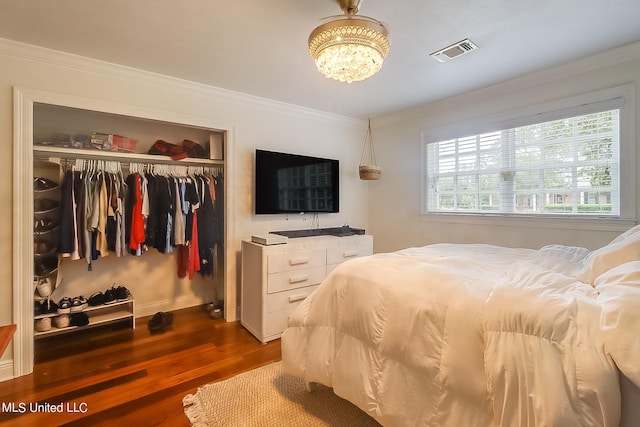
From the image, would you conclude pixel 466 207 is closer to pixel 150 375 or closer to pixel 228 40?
pixel 228 40

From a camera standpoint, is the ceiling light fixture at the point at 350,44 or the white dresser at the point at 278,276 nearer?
the ceiling light fixture at the point at 350,44

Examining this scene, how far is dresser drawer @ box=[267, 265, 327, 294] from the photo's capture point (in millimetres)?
2469

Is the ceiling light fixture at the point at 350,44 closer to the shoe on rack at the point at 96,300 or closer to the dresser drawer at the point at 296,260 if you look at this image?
the dresser drawer at the point at 296,260

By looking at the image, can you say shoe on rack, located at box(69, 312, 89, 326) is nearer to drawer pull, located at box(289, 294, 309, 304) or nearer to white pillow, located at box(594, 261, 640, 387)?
drawer pull, located at box(289, 294, 309, 304)

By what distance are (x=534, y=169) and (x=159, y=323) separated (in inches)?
146

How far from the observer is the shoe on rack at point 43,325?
2.25m

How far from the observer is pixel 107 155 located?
2504 mm

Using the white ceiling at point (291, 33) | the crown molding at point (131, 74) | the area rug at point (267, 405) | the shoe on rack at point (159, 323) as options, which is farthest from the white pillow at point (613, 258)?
the shoe on rack at point (159, 323)

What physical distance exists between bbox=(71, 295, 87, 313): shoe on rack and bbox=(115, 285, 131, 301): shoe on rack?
9.3 inches

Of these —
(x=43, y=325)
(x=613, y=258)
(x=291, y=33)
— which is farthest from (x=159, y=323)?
(x=613, y=258)

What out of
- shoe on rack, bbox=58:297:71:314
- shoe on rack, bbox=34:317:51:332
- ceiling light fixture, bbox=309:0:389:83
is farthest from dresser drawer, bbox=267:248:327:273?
shoe on rack, bbox=34:317:51:332

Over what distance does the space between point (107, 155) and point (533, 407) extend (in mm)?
3183

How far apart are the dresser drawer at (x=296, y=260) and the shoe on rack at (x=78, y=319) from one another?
1.60 meters

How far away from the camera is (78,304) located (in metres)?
2.44
